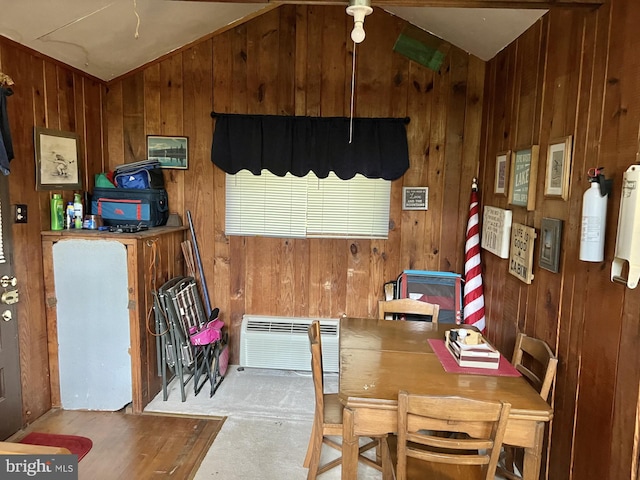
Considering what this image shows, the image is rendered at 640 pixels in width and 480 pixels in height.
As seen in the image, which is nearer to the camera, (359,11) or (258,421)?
(359,11)

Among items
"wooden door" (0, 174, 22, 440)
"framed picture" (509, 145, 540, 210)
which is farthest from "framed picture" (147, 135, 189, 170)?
"framed picture" (509, 145, 540, 210)

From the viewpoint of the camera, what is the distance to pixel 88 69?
3.11 m

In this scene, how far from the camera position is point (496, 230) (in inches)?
112

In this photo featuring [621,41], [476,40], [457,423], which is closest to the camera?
[457,423]

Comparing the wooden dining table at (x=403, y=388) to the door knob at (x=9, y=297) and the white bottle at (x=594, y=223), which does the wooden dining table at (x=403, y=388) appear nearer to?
the white bottle at (x=594, y=223)

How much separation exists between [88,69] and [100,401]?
7.47 ft

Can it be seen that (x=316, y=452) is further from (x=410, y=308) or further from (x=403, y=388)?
(x=410, y=308)

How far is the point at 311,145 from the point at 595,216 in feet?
7.08

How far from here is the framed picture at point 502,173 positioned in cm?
276

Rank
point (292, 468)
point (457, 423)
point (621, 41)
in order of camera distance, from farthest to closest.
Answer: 1. point (292, 468)
2. point (621, 41)
3. point (457, 423)

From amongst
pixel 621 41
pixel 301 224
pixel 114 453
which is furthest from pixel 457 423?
pixel 301 224

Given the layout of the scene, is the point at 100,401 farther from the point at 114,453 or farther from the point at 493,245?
the point at 493,245

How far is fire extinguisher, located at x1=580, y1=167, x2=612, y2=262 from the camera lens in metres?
1.65

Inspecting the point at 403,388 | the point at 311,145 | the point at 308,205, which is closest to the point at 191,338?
the point at 308,205
